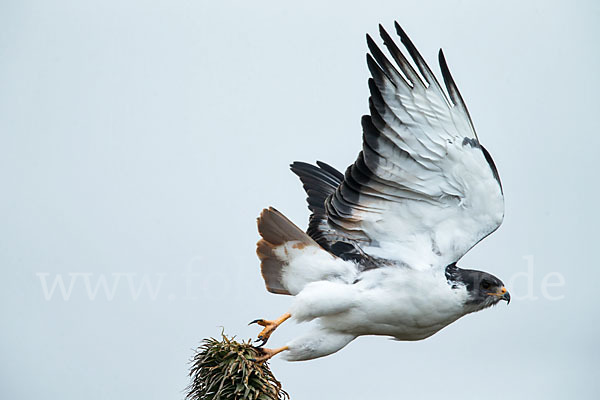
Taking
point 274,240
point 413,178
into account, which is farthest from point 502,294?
point 274,240

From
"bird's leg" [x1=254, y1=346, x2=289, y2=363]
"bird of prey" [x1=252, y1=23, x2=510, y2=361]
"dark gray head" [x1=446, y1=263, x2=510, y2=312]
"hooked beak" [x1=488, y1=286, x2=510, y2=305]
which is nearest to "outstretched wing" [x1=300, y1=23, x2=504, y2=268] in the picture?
"bird of prey" [x1=252, y1=23, x2=510, y2=361]

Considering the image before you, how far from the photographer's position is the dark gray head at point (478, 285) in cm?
1084

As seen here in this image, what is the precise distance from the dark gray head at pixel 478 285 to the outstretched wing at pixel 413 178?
8.0 inches

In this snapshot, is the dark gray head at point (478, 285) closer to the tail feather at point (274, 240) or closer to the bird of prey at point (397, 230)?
the bird of prey at point (397, 230)

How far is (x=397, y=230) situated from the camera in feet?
36.4

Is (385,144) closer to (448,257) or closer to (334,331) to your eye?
(448,257)

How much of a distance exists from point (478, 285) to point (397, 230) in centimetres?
113

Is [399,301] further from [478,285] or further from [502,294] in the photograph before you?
[502,294]

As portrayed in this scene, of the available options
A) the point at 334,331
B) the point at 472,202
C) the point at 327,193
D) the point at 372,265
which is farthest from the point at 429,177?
the point at 327,193

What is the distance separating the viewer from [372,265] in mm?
11086

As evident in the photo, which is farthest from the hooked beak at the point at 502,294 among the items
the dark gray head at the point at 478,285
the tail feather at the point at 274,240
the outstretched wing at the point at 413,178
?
the tail feather at the point at 274,240

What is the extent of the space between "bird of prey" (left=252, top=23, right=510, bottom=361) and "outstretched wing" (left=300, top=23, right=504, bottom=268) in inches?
0.4

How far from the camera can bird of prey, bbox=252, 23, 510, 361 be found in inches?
407

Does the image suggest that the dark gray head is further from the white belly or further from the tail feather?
the tail feather
